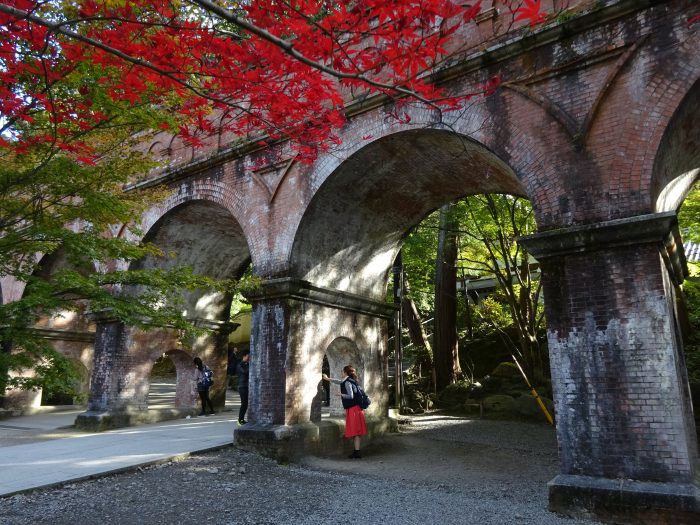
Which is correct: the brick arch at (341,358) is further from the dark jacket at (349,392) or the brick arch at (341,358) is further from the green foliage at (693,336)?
the green foliage at (693,336)

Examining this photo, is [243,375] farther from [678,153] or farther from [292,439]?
[678,153]

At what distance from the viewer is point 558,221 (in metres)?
6.00

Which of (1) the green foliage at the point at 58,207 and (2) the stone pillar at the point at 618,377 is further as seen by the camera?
(1) the green foliage at the point at 58,207

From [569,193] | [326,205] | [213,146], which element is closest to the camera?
[569,193]

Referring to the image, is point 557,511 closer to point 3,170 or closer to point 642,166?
point 642,166

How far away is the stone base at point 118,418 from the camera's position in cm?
1038

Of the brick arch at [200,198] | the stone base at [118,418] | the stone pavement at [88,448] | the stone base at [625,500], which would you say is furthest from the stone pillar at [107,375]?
the stone base at [625,500]

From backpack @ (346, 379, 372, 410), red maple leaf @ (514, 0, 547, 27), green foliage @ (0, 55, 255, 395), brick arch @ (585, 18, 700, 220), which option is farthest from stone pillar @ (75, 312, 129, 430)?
brick arch @ (585, 18, 700, 220)

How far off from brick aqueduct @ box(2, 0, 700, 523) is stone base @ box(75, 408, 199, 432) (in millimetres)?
85

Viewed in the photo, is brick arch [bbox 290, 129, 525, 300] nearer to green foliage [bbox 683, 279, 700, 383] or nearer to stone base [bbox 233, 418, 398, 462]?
stone base [bbox 233, 418, 398, 462]

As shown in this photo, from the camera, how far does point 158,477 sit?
6254 mm

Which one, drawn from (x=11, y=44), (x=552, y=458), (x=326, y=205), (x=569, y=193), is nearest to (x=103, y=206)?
(x=11, y=44)

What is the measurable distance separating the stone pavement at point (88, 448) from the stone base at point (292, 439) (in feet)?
1.35

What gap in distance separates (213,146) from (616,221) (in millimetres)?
7731
